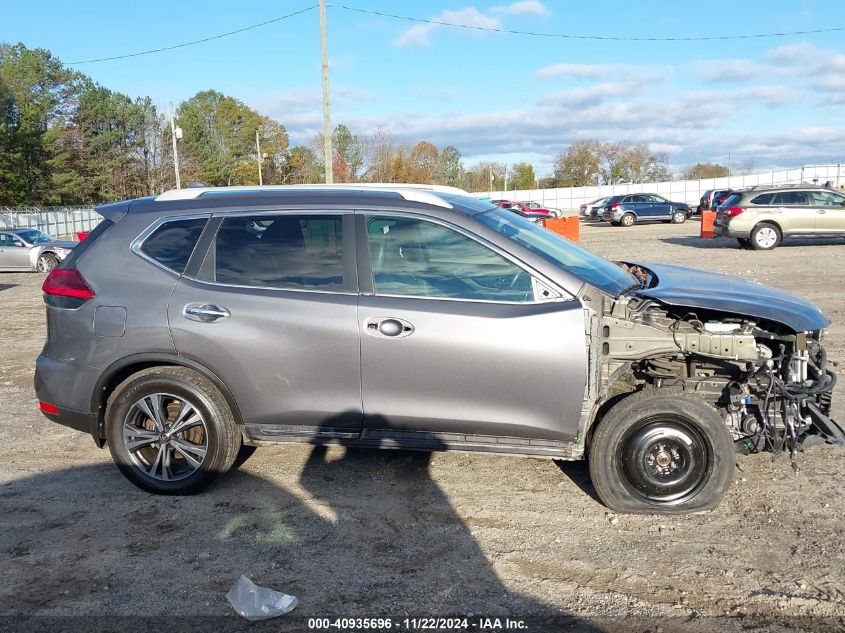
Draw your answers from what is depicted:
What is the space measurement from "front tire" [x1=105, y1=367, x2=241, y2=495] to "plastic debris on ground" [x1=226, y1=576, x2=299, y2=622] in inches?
44.2

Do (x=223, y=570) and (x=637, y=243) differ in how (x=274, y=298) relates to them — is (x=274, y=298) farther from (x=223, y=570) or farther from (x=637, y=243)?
(x=637, y=243)

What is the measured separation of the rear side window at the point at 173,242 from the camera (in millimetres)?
4398

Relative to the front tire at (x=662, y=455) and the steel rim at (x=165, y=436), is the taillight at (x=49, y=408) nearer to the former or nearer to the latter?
the steel rim at (x=165, y=436)

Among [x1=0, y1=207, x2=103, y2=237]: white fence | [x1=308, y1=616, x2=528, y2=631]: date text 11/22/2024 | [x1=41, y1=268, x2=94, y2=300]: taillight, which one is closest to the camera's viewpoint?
[x1=308, y1=616, x2=528, y2=631]: date text 11/22/2024

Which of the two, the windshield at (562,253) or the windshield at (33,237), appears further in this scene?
the windshield at (33,237)

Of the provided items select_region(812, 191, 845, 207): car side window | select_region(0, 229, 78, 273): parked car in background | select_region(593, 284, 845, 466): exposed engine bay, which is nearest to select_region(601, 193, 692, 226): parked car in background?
select_region(812, 191, 845, 207): car side window

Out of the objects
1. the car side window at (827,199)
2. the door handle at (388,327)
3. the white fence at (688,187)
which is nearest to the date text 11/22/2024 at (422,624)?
the door handle at (388,327)

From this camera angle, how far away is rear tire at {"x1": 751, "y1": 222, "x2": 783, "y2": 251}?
19.3 metres

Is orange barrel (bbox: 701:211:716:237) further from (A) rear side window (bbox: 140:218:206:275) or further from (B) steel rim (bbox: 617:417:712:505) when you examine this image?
(A) rear side window (bbox: 140:218:206:275)

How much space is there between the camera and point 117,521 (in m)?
4.16

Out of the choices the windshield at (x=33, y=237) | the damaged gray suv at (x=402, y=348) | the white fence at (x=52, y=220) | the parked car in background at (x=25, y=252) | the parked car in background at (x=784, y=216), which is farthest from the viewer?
the white fence at (x=52, y=220)

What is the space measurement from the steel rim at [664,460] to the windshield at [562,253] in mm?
831

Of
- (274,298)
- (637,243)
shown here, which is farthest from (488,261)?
(637,243)

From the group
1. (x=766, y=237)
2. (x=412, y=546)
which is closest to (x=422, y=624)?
(x=412, y=546)
